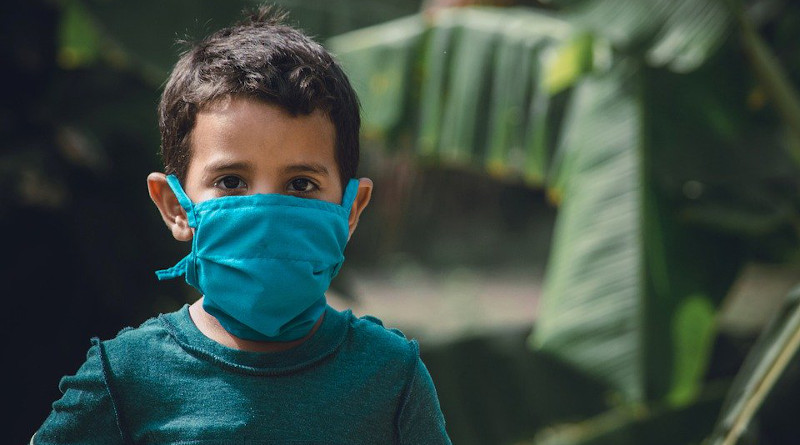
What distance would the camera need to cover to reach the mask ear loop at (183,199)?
131 cm

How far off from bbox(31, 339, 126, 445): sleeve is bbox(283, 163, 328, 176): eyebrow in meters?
0.31

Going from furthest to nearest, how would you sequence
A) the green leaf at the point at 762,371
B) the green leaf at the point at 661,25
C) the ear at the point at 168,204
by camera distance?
the green leaf at the point at 661,25
the green leaf at the point at 762,371
the ear at the point at 168,204

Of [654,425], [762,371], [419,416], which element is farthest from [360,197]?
[654,425]

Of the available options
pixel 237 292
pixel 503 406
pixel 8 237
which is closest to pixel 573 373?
pixel 503 406

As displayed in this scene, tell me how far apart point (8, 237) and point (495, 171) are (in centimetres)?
228

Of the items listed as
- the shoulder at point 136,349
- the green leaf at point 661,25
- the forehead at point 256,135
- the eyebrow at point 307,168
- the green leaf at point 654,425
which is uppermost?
the forehead at point 256,135

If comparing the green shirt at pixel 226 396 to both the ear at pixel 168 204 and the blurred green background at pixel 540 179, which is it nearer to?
the ear at pixel 168 204

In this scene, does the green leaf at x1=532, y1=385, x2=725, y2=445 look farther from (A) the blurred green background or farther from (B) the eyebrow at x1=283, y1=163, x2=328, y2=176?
(B) the eyebrow at x1=283, y1=163, x2=328, y2=176

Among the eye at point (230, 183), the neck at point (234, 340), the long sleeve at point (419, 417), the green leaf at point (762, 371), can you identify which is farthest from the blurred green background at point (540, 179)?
the eye at point (230, 183)

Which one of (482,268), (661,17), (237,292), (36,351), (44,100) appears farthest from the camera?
(482,268)

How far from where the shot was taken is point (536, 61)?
427 cm

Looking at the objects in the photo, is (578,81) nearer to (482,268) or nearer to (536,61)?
(536,61)

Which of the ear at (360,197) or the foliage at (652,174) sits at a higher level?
the ear at (360,197)

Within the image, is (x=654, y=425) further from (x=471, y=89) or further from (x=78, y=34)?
(x=78, y=34)
